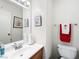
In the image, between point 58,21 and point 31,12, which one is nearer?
point 31,12

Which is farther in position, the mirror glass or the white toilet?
the white toilet

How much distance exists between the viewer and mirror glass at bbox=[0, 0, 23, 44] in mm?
1476

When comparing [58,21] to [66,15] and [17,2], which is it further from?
[17,2]

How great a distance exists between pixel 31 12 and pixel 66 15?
3.28ft

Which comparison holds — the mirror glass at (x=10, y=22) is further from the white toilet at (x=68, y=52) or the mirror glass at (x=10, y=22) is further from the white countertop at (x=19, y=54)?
the white toilet at (x=68, y=52)

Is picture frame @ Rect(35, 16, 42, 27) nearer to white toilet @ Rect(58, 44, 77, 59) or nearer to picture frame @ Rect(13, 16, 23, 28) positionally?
picture frame @ Rect(13, 16, 23, 28)

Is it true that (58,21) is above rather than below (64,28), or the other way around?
above

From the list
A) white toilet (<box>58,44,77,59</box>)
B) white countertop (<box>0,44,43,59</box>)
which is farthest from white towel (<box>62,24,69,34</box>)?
white countertop (<box>0,44,43,59</box>)

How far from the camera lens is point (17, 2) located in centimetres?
179

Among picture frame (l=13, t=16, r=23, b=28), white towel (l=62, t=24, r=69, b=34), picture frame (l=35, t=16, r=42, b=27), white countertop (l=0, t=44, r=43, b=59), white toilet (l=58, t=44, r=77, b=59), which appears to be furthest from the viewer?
white towel (l=62, t=24, r=69, b=34)

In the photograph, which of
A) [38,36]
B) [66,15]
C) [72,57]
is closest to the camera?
[72,57]

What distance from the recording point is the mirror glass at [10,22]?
1476 millimetres

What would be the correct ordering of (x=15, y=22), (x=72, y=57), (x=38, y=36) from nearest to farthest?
(x=15, y=22)
(x=72, y=57)
(x=38, y=36)

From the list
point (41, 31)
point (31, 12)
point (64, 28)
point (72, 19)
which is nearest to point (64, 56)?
point (64, 28)
